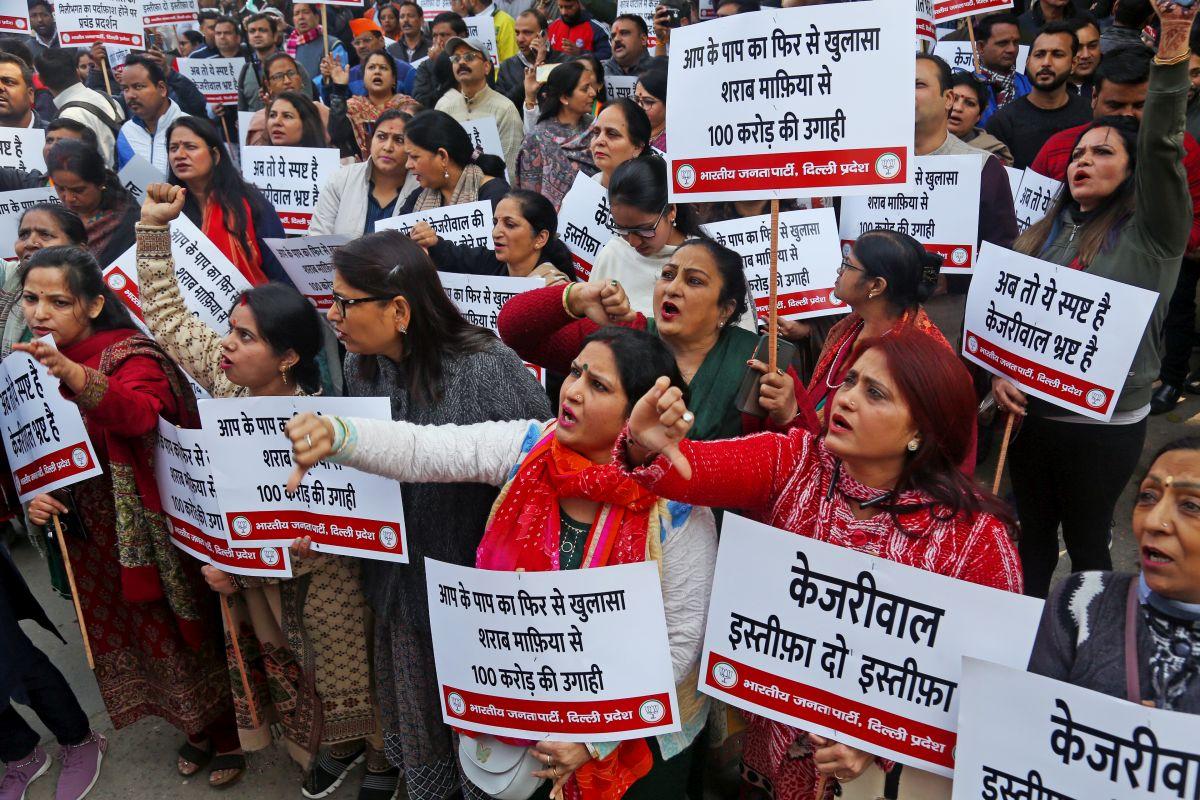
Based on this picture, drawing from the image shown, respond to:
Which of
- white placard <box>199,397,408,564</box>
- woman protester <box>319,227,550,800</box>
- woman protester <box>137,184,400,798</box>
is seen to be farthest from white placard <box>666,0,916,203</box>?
woman protester <box>137,184,400,798</box>

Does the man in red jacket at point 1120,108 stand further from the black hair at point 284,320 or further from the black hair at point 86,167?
the black hair at point 86,167

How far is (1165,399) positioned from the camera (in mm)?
6418

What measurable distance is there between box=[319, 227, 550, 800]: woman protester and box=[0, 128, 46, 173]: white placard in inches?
188

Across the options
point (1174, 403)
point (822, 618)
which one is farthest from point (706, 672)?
point (1174, 403)

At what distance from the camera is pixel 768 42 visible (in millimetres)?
2859

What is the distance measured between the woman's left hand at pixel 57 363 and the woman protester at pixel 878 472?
1976mm

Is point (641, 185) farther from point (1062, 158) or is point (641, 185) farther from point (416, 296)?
point (1062, 158)

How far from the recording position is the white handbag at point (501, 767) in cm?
263

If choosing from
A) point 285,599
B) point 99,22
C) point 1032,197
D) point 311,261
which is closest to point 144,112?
point 99,22

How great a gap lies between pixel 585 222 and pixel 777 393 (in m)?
2.46

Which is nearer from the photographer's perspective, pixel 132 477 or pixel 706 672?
pixel 706 672

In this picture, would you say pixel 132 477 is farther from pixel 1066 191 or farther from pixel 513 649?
pixel 1066 191

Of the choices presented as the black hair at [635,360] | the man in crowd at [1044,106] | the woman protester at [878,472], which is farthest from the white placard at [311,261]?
the man in crowd at [1044,106]

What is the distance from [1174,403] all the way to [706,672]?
17.9 ft
